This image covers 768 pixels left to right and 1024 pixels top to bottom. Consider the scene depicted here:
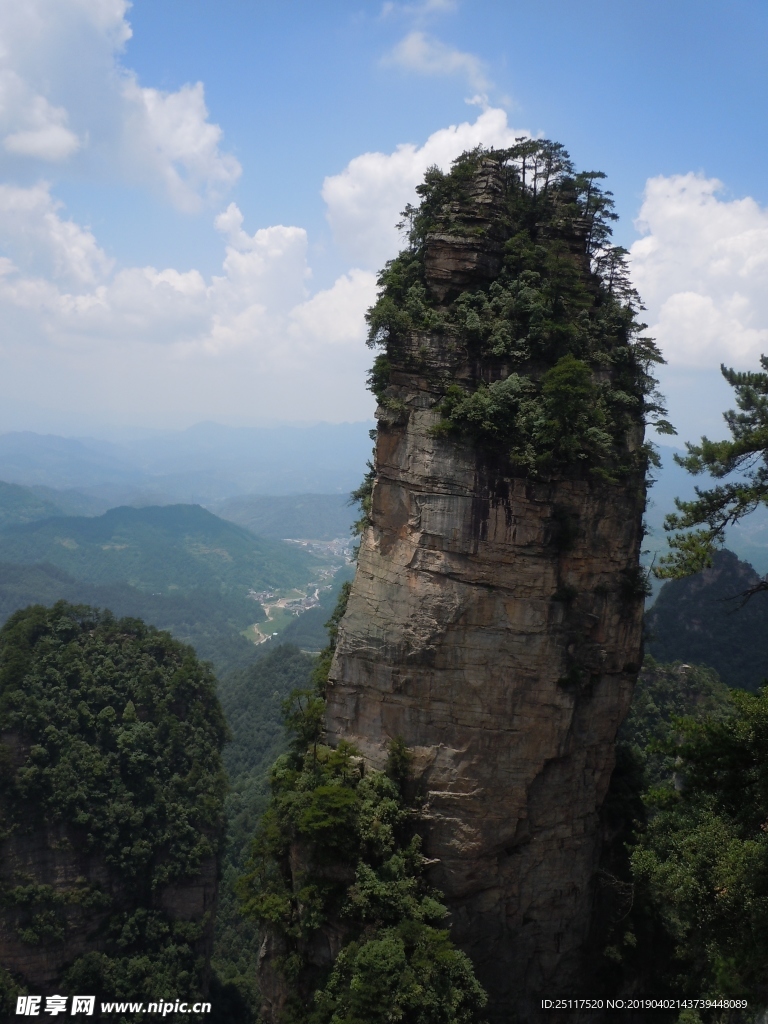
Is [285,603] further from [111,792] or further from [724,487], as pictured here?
[724,487]

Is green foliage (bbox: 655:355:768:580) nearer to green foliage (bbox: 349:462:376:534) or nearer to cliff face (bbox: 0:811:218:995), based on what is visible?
green foliage (bbox: 349:462:376:534)

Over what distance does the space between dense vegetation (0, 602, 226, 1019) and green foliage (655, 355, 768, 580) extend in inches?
1166

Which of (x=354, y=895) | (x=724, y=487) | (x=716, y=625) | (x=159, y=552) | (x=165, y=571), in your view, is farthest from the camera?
(x=159, y=552)

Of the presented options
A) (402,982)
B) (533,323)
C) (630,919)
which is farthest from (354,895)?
(533,323)

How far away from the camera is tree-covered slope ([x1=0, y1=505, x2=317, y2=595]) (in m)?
160

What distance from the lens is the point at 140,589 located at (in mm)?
153125

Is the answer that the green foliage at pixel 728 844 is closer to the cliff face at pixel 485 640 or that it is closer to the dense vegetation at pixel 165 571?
the cliff face at pixel 485 640

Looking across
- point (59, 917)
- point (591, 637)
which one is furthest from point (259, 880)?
point (59, 917)

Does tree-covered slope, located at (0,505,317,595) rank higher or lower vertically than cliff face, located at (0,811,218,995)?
higher

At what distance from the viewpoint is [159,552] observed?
173 meters

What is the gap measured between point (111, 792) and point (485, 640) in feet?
75.7

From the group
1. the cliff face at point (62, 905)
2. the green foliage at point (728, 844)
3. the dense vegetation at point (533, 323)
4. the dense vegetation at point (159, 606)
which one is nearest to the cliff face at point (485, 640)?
the dense vegetation at point (533, 323)

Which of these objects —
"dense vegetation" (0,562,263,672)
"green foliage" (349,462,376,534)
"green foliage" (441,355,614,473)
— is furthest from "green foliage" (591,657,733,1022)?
"dense vegetation" (0,562,263,672)

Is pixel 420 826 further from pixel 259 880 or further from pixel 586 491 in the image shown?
pixel 586 491
